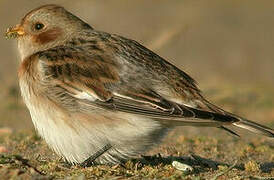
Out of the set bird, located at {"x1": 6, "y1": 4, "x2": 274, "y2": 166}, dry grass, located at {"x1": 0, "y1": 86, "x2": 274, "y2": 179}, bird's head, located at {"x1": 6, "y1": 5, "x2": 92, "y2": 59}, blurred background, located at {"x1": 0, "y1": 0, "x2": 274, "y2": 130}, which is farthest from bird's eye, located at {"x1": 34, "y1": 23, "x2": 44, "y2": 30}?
blurred background, located at {"x1": 0, "y1": 0, "x2": 274, "y2": 130}

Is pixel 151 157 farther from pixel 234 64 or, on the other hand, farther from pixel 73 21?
pixel 234 64

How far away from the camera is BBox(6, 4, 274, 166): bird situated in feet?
20.2

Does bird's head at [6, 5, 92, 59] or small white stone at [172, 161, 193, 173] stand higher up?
bird's head at [6, 5, 92, 59]

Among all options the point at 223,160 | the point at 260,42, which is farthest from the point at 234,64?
the point at 223,160

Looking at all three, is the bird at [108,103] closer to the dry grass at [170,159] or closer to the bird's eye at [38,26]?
the dry grass at [170,159]

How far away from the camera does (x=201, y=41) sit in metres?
16.2

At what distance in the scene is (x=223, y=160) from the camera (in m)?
7.60

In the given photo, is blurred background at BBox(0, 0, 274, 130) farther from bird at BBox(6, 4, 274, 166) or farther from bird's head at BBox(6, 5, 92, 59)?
bird at BBox(6, 4, 274, 166)

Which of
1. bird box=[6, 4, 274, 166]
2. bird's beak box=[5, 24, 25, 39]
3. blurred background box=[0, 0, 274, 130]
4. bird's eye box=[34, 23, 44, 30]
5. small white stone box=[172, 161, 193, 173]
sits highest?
blurred background box=[0, 0, 274, 130]

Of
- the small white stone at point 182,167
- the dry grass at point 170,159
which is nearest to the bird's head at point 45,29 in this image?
the dry grass at point 170,159

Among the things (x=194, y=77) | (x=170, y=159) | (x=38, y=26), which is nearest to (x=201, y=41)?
(x=194, y=77)

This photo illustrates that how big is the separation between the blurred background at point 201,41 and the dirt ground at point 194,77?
0.02 m

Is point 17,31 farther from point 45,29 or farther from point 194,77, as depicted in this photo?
point 194,77

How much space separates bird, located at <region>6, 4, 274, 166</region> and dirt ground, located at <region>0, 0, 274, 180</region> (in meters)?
0.25
